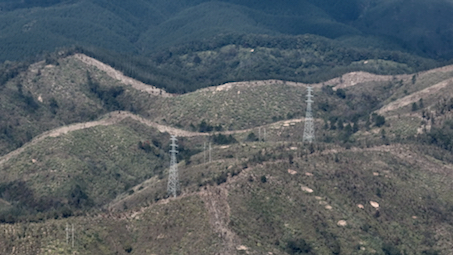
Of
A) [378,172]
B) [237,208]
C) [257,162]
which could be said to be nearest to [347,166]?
[378,172]

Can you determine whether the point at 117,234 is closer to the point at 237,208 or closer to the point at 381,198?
the point at 237,208

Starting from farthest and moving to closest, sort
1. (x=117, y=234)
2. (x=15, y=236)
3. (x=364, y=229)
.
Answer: (x=364, y=229), (x=117, y=234), (x=15, y=236)

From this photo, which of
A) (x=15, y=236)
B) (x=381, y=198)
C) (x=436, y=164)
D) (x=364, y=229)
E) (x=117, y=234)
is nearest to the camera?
(x=15, y=236)

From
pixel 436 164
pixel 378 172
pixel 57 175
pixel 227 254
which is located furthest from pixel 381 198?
pixel 57 175

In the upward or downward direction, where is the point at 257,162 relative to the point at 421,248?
upward

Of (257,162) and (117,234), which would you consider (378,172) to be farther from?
(117,234)

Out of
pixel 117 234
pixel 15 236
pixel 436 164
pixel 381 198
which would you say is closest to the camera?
pixel 15 236

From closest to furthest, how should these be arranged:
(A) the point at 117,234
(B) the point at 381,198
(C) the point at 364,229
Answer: (A) the point at 117,234
(C) the point at 364,229
(B) the point at 381,198

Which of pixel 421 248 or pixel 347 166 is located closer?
pixel 421 248

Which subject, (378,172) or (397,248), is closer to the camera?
(397,248)
